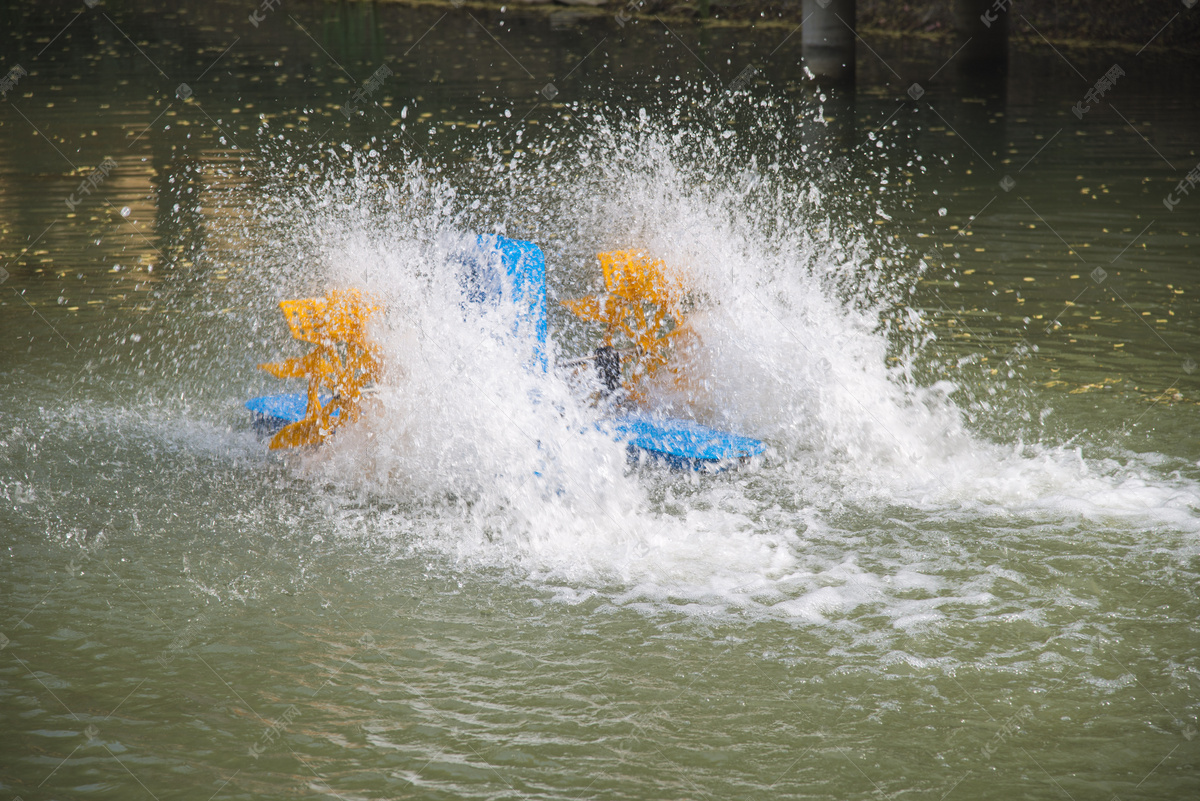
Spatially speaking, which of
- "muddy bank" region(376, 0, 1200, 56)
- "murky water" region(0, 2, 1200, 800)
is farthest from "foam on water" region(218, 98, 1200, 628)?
"muddy bank" region(376, 0, 1200, 56)

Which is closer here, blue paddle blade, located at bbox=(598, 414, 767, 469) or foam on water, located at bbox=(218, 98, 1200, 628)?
foam on water, located at bbox=(218, 98, 1200, 628)

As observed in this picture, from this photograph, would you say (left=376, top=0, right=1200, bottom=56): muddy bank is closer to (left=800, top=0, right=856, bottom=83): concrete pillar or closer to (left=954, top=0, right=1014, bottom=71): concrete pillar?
(left=954, top=0, right=1014, bottom=71): concrete pillar

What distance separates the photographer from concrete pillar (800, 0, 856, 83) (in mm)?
21016

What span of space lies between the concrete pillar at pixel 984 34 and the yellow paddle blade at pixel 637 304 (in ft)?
59.7

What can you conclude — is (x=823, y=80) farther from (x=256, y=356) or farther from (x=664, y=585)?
(x=664, y=585)

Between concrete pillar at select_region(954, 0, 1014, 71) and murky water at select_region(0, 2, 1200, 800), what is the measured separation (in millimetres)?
11498

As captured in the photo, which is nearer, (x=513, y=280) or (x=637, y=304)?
(x=513, y=280)

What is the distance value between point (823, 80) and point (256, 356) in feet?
50.2

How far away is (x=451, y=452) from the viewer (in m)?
6.31

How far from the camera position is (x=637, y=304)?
7.32 m

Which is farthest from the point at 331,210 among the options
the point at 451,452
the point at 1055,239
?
the point at 1055,239

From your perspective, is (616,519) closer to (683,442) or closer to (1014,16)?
(683,442)

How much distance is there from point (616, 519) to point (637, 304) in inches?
76.5

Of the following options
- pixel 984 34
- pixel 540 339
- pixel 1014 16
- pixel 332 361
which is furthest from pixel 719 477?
pixel 1014 16
